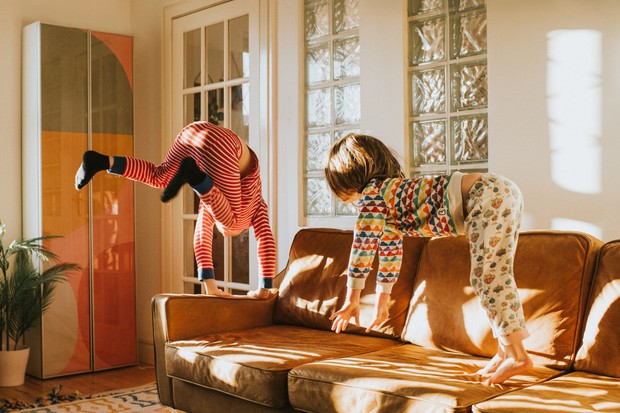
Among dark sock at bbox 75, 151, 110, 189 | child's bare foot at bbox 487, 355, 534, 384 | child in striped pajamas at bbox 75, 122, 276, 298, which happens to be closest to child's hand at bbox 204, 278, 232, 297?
child in striped pajamas at bbox 75, 122, 276, 298

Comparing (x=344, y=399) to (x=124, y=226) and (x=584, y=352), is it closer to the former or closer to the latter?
(x=584, y=352)

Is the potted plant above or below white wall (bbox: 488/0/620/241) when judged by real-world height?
below

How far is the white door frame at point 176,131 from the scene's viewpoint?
4.24 metres

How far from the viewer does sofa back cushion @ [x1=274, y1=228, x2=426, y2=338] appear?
10.1 feet

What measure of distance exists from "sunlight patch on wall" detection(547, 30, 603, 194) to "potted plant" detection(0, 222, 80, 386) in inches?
119

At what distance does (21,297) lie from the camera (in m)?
4.38

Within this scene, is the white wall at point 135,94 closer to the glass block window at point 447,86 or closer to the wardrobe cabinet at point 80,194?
the wardrobe cabinet at point 80,194

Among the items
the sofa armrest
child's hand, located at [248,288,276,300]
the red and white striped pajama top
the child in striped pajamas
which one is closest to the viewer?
the child in striped pajamas

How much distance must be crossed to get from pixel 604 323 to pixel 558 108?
37.2 inches

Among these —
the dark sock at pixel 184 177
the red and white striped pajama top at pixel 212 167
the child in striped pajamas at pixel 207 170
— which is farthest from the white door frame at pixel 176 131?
the dark sock at pixel 184 177

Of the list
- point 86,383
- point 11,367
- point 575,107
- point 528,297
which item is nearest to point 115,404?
point 86,383

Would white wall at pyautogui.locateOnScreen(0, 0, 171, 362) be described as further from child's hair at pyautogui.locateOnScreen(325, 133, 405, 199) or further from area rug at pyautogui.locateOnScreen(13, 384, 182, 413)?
child's hair at pyautogui.locateOnScreen(325, 133, 405, 199)

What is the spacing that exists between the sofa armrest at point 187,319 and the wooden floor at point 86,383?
114 centimetres

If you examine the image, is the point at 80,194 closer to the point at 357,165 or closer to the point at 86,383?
the point at 86,383
